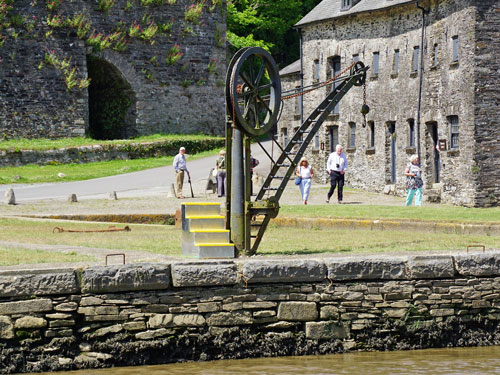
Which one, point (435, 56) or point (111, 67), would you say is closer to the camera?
point (435, 56)

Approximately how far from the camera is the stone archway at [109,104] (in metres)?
51.1

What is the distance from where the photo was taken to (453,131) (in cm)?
3388

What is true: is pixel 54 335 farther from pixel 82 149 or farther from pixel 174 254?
pixel 82 149

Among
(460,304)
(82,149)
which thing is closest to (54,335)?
(460,304)

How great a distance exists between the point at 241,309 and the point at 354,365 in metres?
1.50

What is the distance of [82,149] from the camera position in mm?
43938

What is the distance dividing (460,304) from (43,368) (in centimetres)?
526

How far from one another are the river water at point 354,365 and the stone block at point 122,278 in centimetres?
96

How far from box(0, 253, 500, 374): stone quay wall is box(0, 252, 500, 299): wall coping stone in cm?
1

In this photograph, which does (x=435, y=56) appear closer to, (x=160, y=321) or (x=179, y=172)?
A: (x=179, y=172)

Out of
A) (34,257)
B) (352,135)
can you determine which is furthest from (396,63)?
(34,257)

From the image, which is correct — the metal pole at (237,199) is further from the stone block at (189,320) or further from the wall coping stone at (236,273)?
the stone block at (189,320)

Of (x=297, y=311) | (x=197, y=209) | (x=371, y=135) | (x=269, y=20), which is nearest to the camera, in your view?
(x=297, y=311)

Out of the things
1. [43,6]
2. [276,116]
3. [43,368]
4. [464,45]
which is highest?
[43,6]
